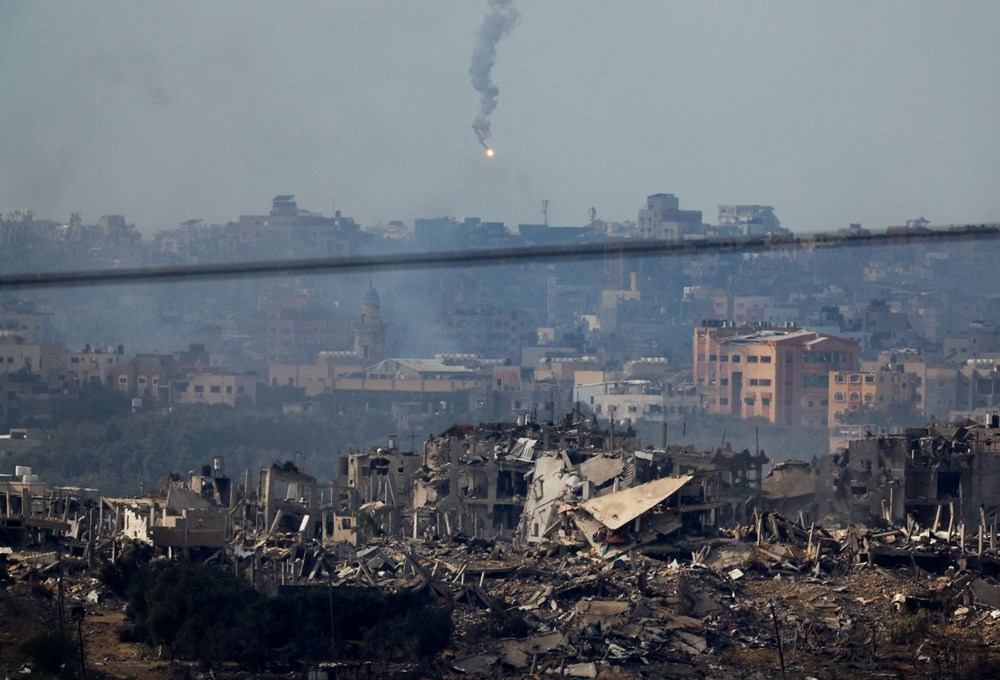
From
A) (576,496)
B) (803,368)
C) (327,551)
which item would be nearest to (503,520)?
(576,496)

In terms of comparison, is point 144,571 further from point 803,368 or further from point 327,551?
point 803,368

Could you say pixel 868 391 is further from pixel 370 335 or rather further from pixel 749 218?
pixel 749 218

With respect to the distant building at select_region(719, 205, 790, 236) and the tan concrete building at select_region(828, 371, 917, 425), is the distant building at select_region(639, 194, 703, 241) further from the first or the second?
the tan concrete building at select_region(828, 371, 917, 425)

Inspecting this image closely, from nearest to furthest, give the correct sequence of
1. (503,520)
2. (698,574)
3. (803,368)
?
1. (698,574)
2. (503,520)
3. (803,368)

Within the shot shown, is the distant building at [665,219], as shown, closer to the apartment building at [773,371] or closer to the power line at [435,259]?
the apartment building at [773,371]

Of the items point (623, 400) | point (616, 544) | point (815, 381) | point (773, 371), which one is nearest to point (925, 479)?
point (616, 544)

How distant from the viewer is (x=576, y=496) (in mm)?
28859

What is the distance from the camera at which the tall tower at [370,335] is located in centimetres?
9781

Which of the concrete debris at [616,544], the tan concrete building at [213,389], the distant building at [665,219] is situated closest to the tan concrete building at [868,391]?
the tan concrete building at [213,389]

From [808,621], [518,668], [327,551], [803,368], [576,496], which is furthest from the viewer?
[803,368]

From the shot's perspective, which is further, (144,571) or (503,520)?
(503,520)

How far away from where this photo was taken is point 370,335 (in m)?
99.6

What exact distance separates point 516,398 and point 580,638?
2480 inches

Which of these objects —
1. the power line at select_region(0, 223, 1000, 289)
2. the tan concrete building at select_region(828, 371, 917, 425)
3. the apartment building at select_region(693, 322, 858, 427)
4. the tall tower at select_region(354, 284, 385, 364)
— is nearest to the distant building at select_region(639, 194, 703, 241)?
the tall tower at select_region(354, 284, 385, 364)
